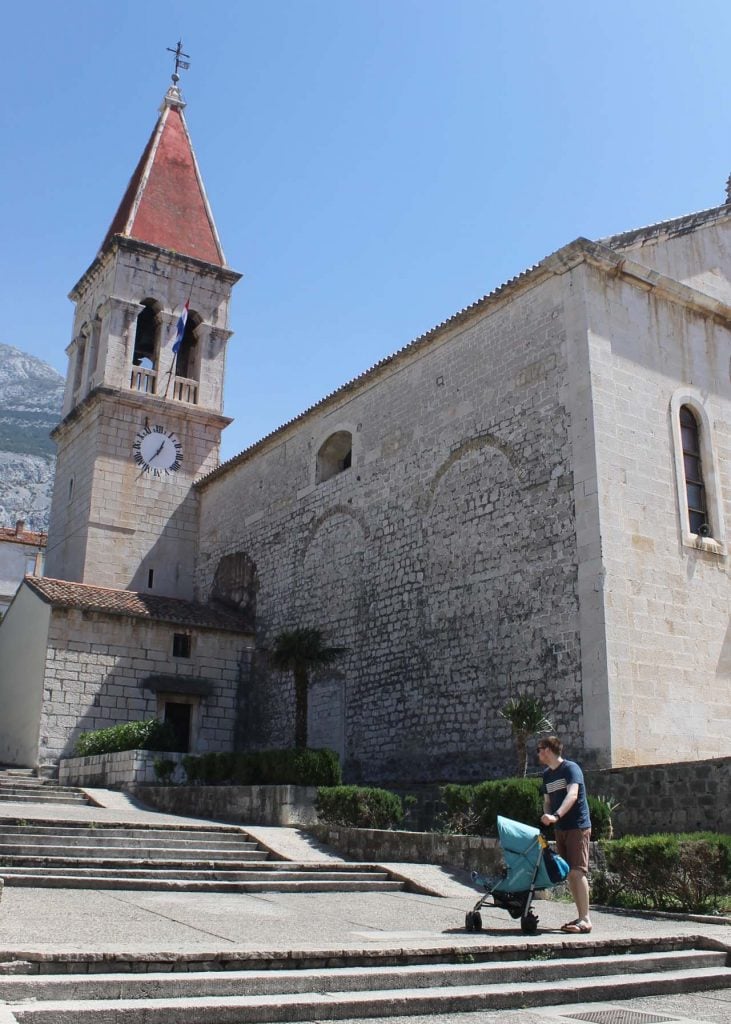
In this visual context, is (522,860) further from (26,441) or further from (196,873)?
(26,441)

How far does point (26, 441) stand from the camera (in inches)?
4313

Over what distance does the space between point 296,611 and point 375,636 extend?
363 cm

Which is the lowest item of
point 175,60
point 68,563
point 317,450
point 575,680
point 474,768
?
point 474,768

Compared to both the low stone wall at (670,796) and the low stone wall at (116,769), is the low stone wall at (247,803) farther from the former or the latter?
the low stone wall at (670,796)

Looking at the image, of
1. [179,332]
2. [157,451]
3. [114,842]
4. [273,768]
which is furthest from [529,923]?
[179,332]

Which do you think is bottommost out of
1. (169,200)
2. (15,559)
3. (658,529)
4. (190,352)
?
(658,529)

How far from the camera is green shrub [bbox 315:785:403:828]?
1230 cm

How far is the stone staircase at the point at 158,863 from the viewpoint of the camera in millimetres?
8656

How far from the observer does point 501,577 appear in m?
15.8

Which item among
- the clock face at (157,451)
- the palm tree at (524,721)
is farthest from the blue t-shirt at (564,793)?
the clock face at (157,451)

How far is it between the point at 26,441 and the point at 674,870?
110 metres

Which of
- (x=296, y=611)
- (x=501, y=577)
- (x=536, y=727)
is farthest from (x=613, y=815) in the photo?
(x=296, y=611)

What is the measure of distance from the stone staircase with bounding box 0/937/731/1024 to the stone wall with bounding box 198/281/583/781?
7.71 m

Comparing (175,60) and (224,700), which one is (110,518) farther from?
(175,60)
